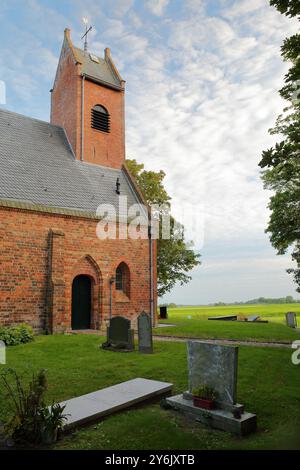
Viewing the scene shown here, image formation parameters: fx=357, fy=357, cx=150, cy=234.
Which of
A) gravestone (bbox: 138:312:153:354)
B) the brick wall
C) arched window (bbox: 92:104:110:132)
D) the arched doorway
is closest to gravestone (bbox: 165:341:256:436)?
gravestone (bbox: 138:312:153:354)

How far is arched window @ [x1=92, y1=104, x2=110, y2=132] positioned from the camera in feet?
76.7

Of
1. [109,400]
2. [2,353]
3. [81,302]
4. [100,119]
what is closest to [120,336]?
[2,353]

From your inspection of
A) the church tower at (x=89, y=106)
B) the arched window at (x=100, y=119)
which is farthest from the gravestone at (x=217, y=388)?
the arched window at (x=100, y=119)

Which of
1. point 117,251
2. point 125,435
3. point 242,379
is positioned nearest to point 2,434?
point 125,435

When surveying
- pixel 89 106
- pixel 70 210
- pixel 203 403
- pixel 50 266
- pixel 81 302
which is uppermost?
pixel 89 106

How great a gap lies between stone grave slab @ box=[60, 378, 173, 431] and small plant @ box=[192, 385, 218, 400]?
1.06 metres

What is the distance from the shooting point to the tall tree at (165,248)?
92.3 ft

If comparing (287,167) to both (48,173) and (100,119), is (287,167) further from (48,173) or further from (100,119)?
(100,119)

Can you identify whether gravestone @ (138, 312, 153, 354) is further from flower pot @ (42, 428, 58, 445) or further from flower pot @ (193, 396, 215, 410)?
flower pot @ (42, 428, 58, 445)

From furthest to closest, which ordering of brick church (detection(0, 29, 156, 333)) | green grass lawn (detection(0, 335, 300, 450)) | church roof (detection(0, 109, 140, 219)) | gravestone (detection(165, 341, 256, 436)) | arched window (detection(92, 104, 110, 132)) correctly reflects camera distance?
arched window (detection(92, 104, 110, 132))
church roof (detection(0, 109, 140, 219))
brick church (detection(0, 29, 156, 333))
gravestone (detection(165, 341, 256, 436))
green grass lawn (detection(0, 335, 300, 450))

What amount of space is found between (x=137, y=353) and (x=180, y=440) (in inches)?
273

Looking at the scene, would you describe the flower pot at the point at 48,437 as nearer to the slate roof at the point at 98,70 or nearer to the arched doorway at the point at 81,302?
the arched doorway at the point at 81,302

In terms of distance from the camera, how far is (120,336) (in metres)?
12.6

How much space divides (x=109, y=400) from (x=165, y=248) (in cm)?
2202
